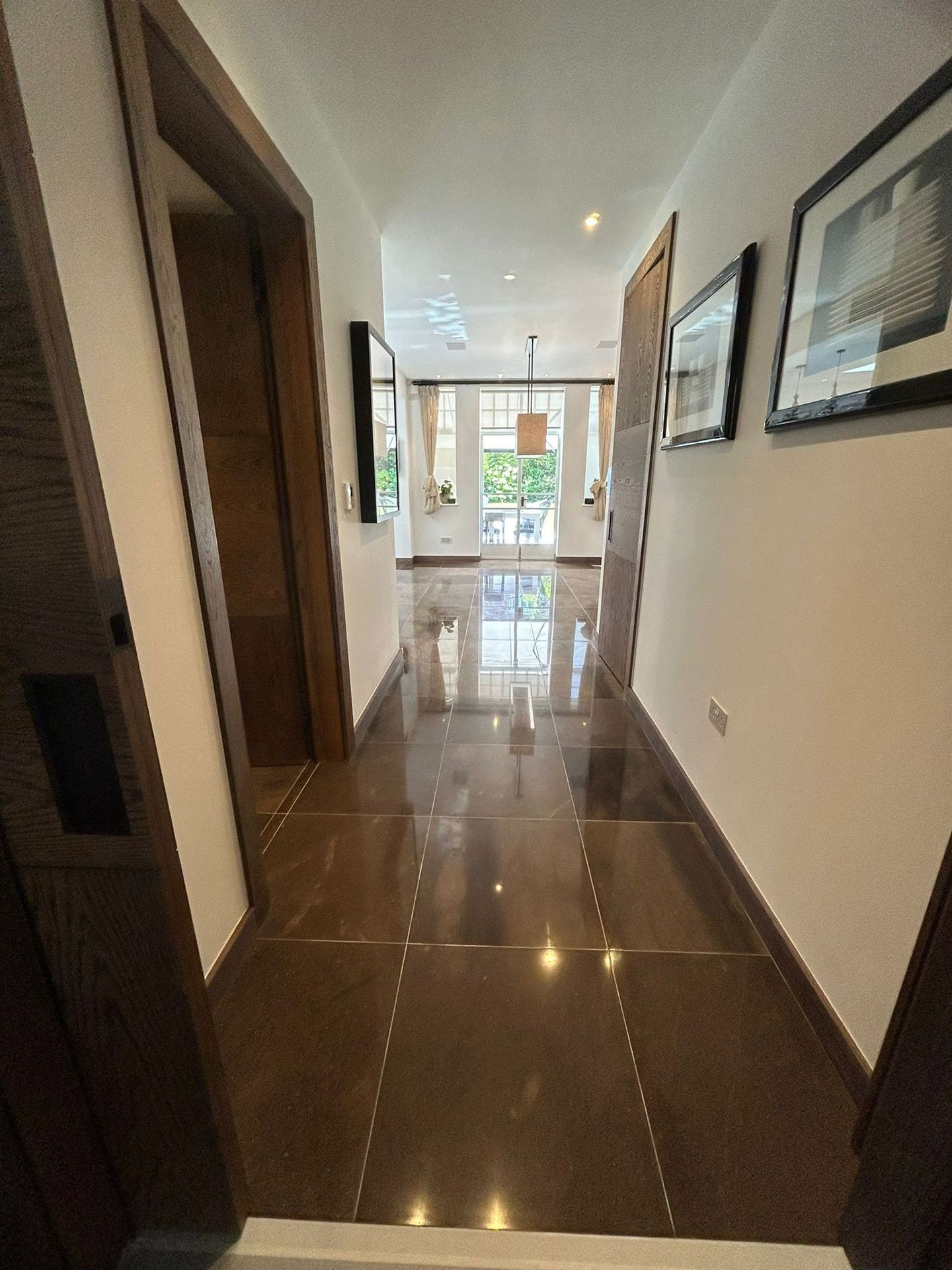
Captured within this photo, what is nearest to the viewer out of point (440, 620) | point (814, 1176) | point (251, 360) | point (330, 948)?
point (814, 1176)

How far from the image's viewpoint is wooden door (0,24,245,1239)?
51 cm

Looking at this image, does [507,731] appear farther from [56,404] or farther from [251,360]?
[56,404]

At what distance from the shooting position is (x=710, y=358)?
1896 millimetres

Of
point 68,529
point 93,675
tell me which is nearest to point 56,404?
point 68,529

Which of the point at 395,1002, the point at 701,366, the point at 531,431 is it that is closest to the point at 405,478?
the point at 531,431

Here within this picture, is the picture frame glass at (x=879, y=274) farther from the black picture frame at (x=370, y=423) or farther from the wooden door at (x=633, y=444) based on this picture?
the black picture frame at (x=370, y=423)

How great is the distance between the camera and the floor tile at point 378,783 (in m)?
2.09

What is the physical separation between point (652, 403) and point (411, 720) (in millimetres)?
2215

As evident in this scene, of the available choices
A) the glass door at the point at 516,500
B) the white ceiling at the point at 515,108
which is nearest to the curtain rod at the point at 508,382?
the glass door at the point at 516,500

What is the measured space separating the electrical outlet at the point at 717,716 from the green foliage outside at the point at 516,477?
693 centimetres

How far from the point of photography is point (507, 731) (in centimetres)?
273

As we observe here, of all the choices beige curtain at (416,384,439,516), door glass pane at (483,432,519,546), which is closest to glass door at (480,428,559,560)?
door glass pane at (483,432,519,546)

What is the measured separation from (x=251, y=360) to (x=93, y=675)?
1799 millimetres

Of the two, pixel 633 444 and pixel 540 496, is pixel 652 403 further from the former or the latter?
pixel 540 496
